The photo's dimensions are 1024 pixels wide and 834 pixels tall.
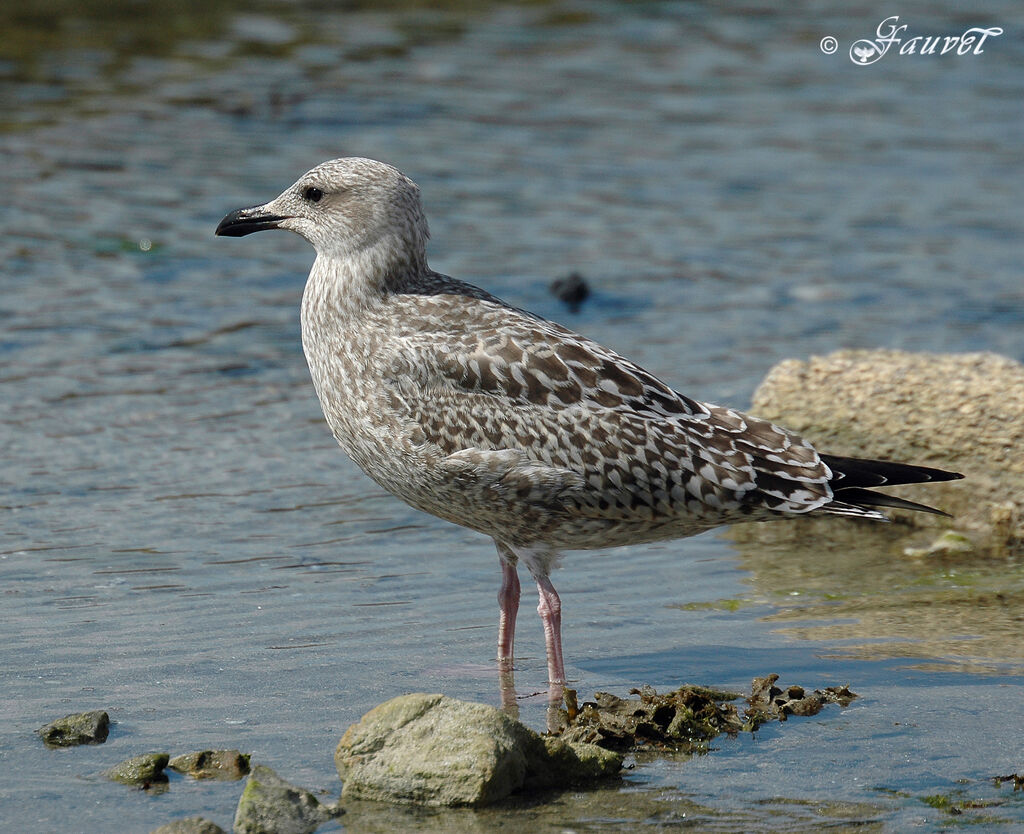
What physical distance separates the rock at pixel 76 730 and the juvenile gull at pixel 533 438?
171cm

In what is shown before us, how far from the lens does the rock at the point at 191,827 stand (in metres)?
5.16

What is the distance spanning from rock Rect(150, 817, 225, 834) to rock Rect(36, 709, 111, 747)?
39.4 inches

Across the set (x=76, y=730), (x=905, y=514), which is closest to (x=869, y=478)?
(x=905, y=514)

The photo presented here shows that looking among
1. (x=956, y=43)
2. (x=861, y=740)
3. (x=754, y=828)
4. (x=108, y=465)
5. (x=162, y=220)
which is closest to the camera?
(x=754, y=828)

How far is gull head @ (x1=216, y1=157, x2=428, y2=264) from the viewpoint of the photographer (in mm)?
7516

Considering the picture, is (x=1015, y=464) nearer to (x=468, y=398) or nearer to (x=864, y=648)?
(x=864, y=648)

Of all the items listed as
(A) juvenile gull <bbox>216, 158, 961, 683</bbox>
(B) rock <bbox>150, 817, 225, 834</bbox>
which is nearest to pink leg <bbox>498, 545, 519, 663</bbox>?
(A) juvenile gull <bbox>216, 158, 961, 683</bbox>

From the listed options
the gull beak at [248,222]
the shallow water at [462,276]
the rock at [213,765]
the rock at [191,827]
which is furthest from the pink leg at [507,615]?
the rock at [191,827]

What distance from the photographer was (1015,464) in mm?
8891

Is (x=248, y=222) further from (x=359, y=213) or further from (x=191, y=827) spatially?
Answer: (x=191, y=827)

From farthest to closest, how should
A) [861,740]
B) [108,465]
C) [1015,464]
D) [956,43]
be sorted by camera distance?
1. [956,43]
2. [108,465]
3. [1015,464]
4. [861,740]

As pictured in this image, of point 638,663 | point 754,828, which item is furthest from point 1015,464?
point 754,828

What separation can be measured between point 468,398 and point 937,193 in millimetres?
11335

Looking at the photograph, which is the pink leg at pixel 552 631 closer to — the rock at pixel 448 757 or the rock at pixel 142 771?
the rock at pixel 448 757
